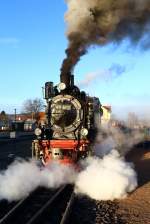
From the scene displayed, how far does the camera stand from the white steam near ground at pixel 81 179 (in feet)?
42.2

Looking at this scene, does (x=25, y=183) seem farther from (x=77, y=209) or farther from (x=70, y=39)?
(x=70, y=39)

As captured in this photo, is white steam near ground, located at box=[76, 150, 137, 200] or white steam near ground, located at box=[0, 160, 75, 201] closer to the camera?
white steam near ground, located at box=[0, 160, 75, 201]

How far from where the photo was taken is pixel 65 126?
54.5 feet

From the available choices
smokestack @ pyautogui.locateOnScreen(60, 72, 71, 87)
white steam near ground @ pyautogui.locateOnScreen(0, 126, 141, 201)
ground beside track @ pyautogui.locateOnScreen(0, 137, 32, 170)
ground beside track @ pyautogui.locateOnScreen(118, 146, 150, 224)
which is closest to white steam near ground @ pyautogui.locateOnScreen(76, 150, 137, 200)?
white steam near ground @ pyautogui.locateOnScreen(0, 126, 141, 201)

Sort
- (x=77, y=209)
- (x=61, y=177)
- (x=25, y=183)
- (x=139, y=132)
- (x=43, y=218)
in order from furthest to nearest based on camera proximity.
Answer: (x=139, y=132) → (x=61, y=177) → (x=25, y=183) → (x=77, y=209) → (x=43, y=218)

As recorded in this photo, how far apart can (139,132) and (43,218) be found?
37269mm

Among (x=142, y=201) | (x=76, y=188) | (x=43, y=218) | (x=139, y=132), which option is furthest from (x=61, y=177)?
(x=139, y=132)

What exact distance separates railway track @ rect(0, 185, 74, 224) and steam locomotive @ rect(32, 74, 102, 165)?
2.14m

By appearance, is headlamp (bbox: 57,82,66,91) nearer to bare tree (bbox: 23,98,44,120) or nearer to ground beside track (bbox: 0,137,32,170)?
ground beside track (bbox: 0,137,32,170)

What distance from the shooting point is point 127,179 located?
13461mm

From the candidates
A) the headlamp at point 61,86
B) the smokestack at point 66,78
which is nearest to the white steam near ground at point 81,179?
the headlamp at point 61,86

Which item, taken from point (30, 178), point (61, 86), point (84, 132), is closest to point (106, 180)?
point (30, 178)

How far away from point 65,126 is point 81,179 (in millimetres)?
3048

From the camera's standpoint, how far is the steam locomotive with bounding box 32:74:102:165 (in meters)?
15.9
